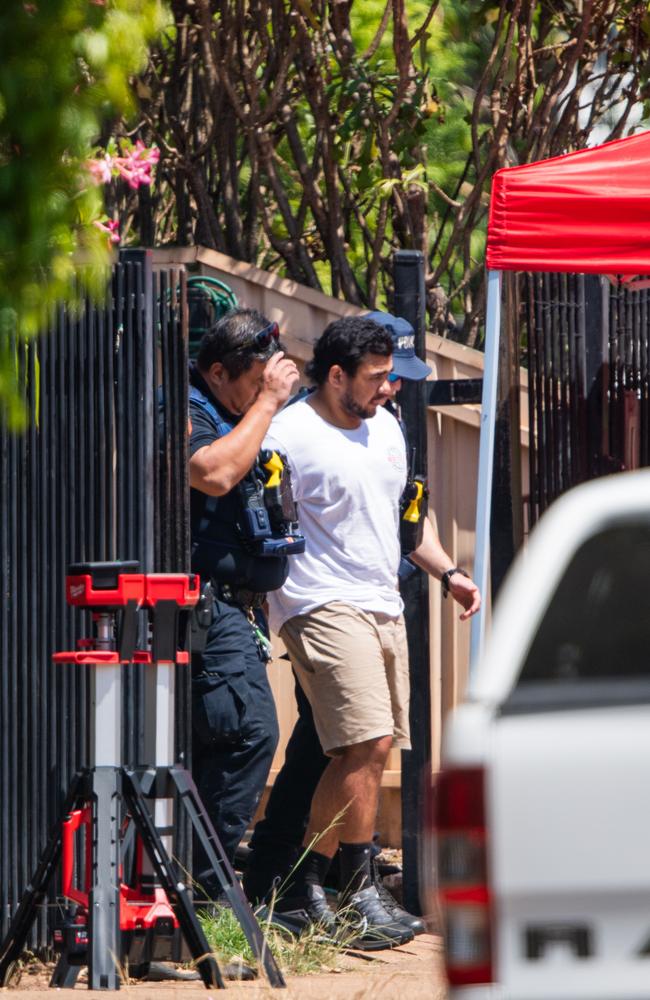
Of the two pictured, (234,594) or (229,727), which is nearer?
(229,727)

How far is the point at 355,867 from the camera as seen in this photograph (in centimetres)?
595

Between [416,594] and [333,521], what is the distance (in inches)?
30.2

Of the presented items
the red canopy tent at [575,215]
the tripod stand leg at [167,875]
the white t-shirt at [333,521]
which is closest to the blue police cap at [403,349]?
the white t-shirt at [333,521]

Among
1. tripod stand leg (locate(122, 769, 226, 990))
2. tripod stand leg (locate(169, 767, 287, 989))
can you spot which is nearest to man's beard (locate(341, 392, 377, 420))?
tripod stand leg (locate(169, 767, 287, 989))

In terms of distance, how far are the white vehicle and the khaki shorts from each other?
3.27 meters

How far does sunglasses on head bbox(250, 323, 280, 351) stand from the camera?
590 cm

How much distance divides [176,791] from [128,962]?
1.67ft

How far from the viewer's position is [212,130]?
31.2 ft

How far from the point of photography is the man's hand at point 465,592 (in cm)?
633

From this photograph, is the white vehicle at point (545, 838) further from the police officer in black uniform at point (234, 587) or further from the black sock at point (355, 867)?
the black sock at point (355, 867)

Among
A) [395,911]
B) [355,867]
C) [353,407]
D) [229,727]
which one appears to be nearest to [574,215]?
[353,407]

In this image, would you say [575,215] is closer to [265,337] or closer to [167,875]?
[265,337]

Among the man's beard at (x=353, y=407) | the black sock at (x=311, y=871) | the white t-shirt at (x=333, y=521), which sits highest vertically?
the man's beard at (x=353, y=407)

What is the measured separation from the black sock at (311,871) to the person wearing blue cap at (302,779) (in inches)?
1.6
